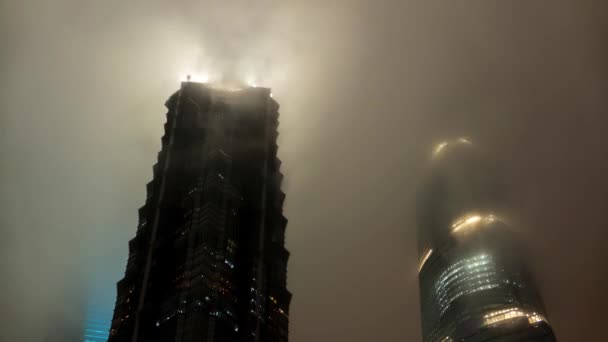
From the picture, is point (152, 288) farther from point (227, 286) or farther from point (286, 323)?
point (286, 323)

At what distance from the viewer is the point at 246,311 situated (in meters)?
193

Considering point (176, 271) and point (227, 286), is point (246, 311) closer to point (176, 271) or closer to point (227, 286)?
point (227, 286)

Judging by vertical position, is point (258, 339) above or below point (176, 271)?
below

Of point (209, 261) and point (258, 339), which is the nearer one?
point (258, 339)

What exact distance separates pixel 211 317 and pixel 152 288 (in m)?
24.9

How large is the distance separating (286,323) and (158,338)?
37.3m

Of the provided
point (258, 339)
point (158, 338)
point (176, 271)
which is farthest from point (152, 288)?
point (258, 339)

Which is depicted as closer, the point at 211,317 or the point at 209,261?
the point at 211,317

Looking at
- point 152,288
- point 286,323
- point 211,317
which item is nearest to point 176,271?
point 152,288

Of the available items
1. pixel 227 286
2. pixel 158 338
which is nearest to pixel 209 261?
pixel 227 286

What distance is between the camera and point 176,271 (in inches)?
7840

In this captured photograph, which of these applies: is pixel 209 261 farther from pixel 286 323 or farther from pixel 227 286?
pixel 286 323

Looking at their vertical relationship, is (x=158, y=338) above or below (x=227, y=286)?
below

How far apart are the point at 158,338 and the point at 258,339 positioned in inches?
1027
